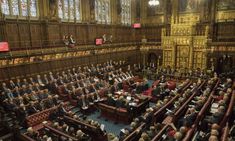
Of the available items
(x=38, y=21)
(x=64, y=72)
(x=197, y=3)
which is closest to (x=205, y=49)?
(x=197, y=3)

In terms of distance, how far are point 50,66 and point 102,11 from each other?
9.65 meters

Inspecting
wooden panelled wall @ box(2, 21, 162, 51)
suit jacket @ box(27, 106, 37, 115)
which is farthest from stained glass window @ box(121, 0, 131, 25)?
suit jacket @ box(27, 106, 37, 115)

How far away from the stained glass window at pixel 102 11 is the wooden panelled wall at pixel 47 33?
805 mm

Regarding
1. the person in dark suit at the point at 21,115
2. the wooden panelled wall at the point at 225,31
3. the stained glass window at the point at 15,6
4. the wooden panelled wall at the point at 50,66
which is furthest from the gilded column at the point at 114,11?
the person in dark suit at the point at 21,115

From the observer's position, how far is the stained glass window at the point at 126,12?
80.3 ft

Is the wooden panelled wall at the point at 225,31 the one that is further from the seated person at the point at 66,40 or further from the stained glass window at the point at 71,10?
the seated person at the point at 66,40

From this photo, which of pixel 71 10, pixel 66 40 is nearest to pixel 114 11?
pixel 71 10

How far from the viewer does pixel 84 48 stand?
18.4 m

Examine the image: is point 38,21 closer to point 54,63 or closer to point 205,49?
point 54,63

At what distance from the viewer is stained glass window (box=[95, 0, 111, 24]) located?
20.6 m

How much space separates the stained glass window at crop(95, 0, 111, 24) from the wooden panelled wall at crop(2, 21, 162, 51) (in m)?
0.81

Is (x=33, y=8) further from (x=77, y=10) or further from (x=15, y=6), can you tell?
(x=77, y=10)

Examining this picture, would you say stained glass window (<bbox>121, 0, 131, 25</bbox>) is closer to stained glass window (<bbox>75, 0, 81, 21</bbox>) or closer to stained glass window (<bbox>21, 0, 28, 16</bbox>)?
stained glass window (<bbox>75, 0, 81, 21</bbox>)

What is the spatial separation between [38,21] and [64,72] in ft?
15.8
